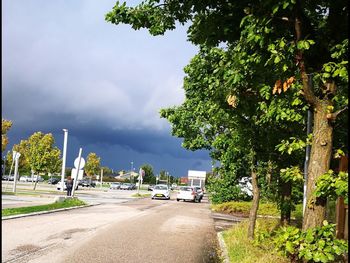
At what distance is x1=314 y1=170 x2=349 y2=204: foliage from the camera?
4.59 m

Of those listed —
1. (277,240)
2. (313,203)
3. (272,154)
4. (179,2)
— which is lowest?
(277,240)

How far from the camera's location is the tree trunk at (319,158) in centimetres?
540

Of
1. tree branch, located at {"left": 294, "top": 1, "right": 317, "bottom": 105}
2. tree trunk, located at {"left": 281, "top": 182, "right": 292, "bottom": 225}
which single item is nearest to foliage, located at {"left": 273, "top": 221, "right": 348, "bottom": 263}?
tree branch, located at {"left": 294, "top": 1, "right": 317, "bottom": 105}

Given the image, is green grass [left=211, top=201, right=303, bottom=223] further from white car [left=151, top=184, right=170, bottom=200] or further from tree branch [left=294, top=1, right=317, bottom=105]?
tree branch [left=294, top=1, right=317, bottom=105]

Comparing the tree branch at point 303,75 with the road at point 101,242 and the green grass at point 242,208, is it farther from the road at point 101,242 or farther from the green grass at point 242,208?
the green grass at point 242,208

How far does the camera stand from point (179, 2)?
6418 mm

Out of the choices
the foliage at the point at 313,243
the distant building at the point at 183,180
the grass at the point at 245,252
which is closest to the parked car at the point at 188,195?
the grass at the point at 245,252

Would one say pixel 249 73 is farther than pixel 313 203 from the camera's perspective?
Yes

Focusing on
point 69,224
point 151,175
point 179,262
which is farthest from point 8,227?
point 151,175

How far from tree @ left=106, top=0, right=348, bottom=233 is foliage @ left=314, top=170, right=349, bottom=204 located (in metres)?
0.34

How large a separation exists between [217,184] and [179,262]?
22.6 m

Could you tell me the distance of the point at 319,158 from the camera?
5.43 meters

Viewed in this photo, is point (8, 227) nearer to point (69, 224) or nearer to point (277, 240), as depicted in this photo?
point (69, 224)

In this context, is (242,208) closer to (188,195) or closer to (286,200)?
(188,195)
